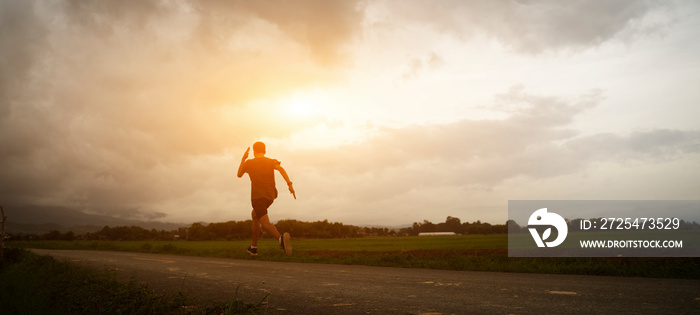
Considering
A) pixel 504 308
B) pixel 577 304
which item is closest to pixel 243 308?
pixel 504 308

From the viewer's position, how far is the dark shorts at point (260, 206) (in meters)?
9.27

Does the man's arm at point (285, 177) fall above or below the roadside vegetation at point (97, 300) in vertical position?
above

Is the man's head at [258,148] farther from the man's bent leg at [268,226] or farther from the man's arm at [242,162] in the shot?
the man's bent leg at [268,226]

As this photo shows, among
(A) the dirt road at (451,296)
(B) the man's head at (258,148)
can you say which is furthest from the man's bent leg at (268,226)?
(A) the dirt road at (451,296)

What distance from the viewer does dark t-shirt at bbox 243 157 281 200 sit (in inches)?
364

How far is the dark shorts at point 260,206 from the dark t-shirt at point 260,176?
8 centimetres

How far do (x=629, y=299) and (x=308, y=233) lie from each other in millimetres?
41903

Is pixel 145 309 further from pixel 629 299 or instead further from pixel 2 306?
pixel 629 299

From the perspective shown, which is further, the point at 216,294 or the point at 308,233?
the point at 308,233

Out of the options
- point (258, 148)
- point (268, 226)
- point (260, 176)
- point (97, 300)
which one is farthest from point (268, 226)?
point (97, 300)

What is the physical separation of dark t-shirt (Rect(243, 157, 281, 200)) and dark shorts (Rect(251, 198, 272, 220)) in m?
0.08

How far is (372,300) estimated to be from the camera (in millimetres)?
4977

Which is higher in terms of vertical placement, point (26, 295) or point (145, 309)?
point (145, 309)

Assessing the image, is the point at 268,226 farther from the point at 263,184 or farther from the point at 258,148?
the point at 258,148
